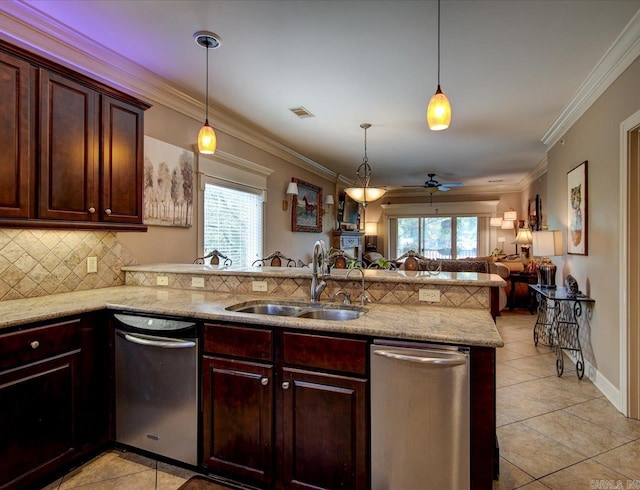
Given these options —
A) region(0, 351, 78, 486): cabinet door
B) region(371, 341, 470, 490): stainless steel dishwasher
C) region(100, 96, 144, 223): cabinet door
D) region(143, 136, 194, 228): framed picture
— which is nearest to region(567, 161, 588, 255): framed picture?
region(371, 341, 470, 490): stainless steel dishwasher

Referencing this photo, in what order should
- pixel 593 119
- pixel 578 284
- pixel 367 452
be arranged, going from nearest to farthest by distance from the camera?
pixel 367 452
pixel 593 119
pixel 578 284

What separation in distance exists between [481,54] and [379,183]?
606cm

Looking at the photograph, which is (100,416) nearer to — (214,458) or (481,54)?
(214,458)

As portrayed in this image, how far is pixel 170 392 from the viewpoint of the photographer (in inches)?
77.9

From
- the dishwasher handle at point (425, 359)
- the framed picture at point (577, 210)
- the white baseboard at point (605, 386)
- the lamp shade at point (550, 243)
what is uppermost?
the framed picture at point (577, 210)

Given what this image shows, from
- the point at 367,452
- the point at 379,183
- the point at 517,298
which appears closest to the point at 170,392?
the point at 367,452

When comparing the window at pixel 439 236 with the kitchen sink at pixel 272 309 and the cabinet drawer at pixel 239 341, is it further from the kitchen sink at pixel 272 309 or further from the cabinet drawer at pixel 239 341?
the cabinet drawer at pixel 239 341

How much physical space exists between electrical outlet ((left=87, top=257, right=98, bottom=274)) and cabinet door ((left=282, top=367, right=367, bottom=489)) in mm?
1903

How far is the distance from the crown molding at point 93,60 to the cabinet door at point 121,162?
51 centimetres

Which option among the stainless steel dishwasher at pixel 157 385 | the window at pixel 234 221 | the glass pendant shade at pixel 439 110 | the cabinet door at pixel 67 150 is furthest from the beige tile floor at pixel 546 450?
the window at pixel 234 221

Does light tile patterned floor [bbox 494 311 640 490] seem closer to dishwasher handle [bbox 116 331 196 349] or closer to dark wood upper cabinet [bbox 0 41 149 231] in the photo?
dishwasher handle [bbox 116 331 196 349]

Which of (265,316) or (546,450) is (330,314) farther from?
(546,450)

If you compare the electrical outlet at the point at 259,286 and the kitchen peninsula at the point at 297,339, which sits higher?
the electrical outlet at the point at 259,286

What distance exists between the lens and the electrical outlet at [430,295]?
2117 millimetres
